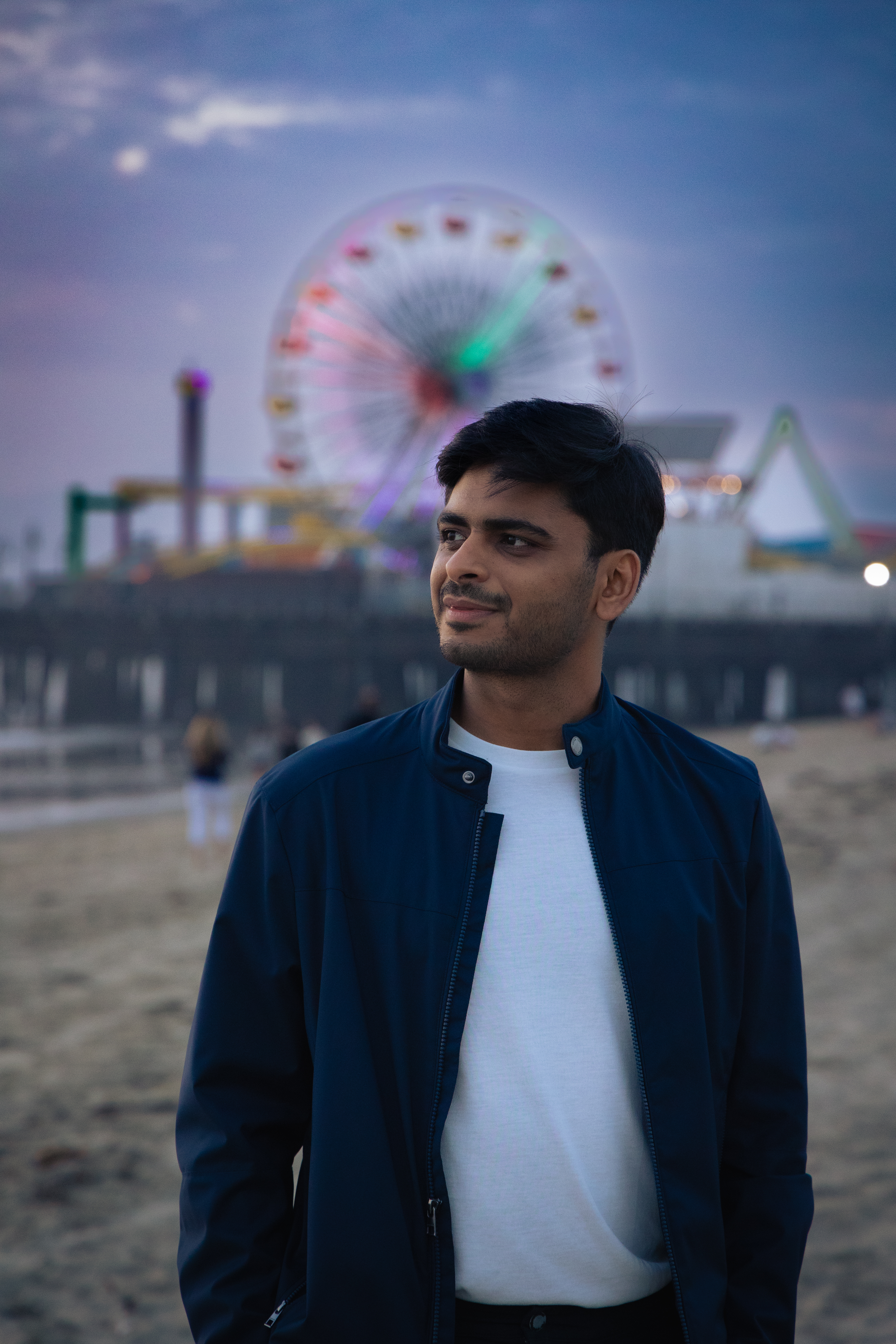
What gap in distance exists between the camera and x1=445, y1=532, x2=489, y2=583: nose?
1.55 metres

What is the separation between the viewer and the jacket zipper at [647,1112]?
57.4 inches

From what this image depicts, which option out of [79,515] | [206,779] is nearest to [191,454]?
[79,515]

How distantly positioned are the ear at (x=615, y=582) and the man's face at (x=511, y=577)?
60 mm

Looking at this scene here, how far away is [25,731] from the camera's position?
1423 inches

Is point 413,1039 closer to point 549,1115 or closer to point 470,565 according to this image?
point 549,1115

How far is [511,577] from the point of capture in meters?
1.55

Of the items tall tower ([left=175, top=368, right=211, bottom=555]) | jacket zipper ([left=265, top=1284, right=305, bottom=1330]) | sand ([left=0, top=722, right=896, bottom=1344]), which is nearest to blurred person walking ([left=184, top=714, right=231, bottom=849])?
sand ([left=0, top=722, right=896, bottom=1344])

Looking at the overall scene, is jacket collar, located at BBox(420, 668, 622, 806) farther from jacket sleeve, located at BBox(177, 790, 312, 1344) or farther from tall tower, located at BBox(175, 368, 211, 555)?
tall tower, located at BBox(175, 368, 211, 555)

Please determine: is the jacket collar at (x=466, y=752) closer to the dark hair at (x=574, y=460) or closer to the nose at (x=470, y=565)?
the nose at (x=470, y=565)

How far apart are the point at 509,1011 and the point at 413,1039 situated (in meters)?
0.13

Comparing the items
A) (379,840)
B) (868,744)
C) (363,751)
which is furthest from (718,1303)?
(868,744)

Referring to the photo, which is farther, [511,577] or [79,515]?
[79,515]

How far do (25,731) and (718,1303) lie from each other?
37.6 meters

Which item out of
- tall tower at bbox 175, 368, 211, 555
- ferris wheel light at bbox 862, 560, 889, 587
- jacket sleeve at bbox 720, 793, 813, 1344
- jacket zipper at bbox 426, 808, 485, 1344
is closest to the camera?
jacket zipper at bbox 426, 808, 485, 1344
